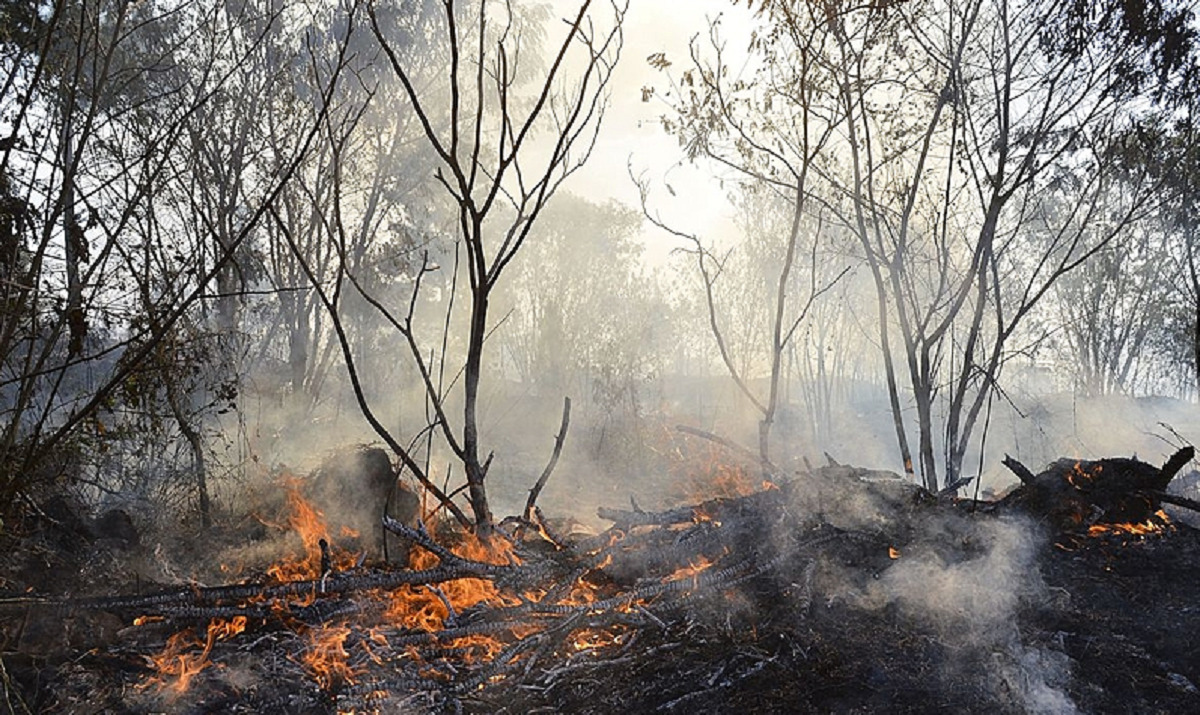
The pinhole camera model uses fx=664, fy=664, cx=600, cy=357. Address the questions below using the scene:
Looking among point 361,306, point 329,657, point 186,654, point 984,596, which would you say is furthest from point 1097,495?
point 361,306

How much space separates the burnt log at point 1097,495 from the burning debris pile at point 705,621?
2 centimetres

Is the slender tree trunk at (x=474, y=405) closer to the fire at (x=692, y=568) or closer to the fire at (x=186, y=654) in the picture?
the fire at (x=692, y=568)

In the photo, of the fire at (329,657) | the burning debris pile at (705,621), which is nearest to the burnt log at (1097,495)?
the burning debris pile at (705,621)

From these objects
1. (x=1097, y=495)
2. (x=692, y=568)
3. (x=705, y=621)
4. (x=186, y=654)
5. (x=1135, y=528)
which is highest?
(x=1097, y=495)

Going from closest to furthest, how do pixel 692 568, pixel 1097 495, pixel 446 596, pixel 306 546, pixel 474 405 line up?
pixel 474 405, pixel 446 596, pixel 692 568, pixel 1097 495, pixel 306 546

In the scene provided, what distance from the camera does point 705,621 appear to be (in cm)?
362

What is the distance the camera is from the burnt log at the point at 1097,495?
4.29 meters

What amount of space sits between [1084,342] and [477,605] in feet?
76.5

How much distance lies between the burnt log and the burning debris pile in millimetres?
15

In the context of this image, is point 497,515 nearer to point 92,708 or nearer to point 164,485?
point 164,485

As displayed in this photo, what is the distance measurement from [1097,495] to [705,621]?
2850mm

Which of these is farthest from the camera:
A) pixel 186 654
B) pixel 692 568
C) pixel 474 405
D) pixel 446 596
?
pixel 692 568

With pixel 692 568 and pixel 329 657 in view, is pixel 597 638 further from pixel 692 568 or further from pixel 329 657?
pixel 329 657

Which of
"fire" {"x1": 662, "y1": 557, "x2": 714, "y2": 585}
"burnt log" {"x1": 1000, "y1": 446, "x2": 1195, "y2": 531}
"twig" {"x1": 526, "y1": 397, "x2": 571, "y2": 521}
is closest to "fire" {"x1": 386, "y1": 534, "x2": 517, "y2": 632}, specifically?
"twig" {"x1": 526, "y1": 397, "x2": 571, "y2": 521}
